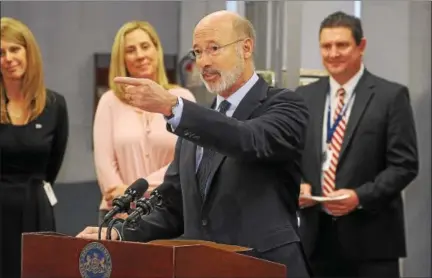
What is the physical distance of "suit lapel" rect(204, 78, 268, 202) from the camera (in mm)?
2232

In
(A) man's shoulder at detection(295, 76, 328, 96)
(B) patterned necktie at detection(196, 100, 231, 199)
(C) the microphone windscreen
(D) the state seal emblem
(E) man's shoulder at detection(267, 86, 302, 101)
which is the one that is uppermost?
(A) man's shoulder at detection(295, 76, 328, 96)

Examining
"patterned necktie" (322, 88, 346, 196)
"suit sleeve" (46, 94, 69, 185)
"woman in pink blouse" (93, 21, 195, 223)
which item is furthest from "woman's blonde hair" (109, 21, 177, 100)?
"patterned necktie" (322, 88, 346, 196)

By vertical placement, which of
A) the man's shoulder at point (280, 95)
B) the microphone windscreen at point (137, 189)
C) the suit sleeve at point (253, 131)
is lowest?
the microphone windscreen at point (137, 189)

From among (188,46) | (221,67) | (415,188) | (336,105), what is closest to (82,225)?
(188,46)

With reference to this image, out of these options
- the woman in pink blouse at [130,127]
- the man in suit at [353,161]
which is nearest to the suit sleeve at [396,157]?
the man in suit at [353,161]

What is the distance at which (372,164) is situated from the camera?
11.1ft

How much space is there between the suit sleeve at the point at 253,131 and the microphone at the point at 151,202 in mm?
193

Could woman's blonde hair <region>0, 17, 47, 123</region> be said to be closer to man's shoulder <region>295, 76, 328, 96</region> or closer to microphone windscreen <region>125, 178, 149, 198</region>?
man's shoulder <region>295, 76, 328, 96</region>

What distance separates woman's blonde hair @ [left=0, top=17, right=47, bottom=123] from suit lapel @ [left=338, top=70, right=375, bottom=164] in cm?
126

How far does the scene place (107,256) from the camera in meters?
1.87

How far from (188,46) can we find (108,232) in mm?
1695

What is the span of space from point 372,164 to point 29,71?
1453 millimetres

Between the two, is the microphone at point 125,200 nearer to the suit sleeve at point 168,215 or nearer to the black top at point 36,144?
the suit sleeve at point 168,215

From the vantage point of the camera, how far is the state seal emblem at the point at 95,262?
6.14 feet
